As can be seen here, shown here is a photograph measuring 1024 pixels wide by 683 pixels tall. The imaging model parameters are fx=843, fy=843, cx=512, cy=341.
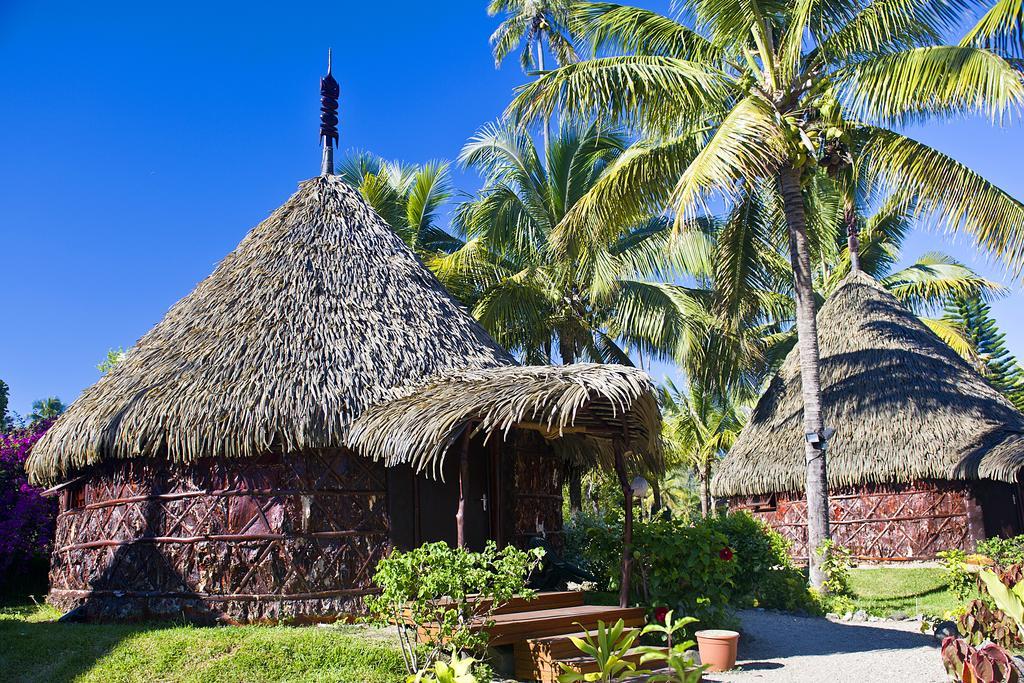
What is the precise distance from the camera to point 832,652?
8.98 m

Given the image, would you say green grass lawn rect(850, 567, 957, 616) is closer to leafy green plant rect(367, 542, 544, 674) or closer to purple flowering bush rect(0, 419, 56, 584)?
leafy green plant rect(367, 542, 544, 674)

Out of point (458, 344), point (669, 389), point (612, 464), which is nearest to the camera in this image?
point (458, 344)

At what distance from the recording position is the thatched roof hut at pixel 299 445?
354 inches

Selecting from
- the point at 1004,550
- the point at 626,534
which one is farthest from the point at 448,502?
the point at 1004,550

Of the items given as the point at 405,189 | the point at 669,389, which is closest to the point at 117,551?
the point at 405,189

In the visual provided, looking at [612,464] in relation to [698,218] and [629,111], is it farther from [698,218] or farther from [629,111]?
[698,218]

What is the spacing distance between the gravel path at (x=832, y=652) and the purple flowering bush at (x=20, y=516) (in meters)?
11.0

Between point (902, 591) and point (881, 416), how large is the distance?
13.9 feet

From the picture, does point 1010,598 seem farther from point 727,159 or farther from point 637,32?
→ point 637,32

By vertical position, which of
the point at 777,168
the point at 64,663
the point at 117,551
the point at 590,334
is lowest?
the point at 64,663

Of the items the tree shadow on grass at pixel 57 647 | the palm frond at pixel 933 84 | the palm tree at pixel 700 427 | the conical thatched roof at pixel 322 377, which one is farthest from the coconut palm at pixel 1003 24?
the palm tree at pixel 700 427

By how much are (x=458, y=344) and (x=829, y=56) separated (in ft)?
24.8

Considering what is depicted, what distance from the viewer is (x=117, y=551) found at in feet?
32.4

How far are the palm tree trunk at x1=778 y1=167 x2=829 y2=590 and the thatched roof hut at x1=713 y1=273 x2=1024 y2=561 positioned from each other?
11.9 ft
